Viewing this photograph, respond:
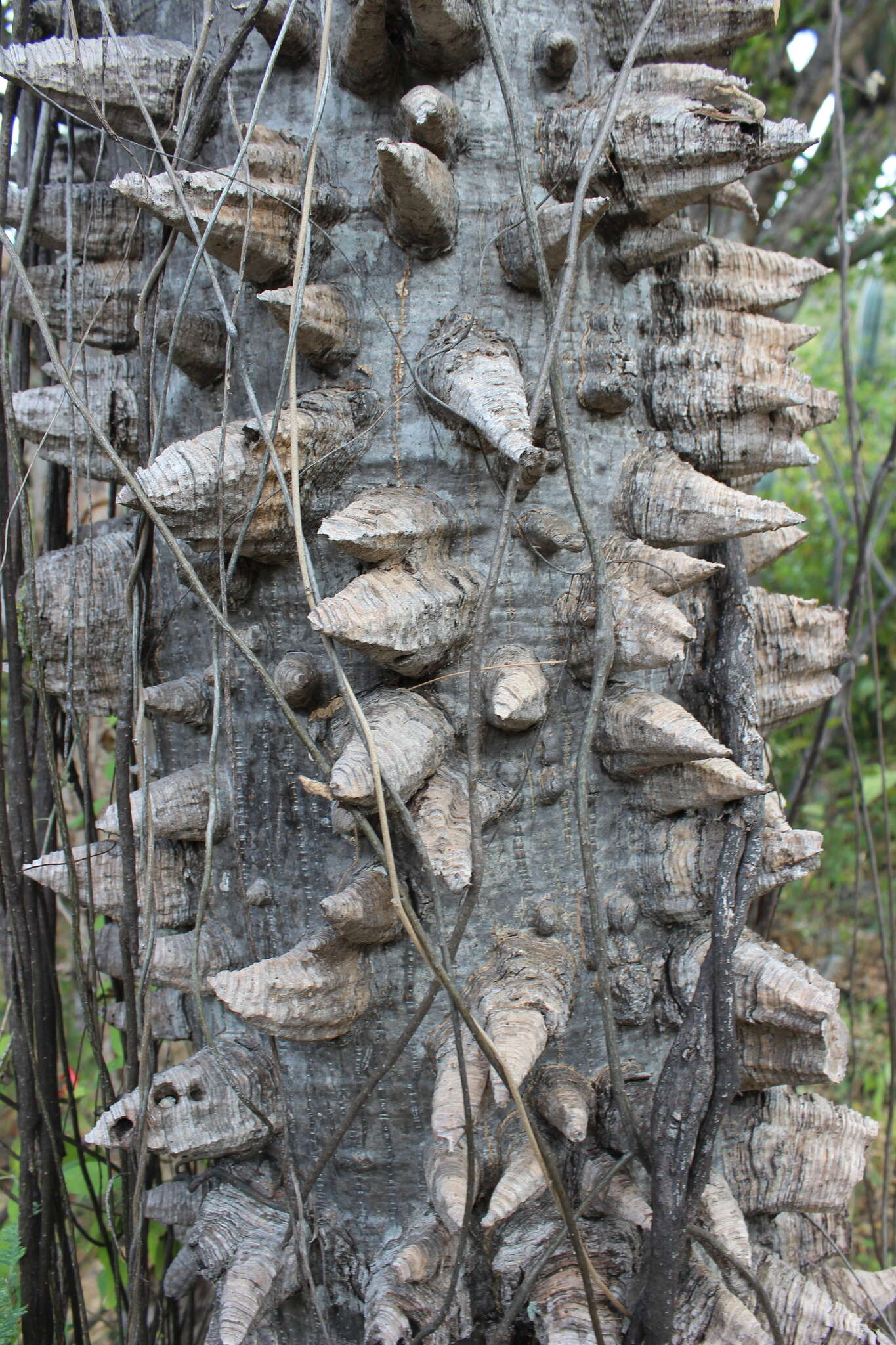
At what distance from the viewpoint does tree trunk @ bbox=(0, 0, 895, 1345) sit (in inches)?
34.8

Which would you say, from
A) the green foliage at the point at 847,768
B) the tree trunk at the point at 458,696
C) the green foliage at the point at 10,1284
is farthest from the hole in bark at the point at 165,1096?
the green foliage at the point at 847,768

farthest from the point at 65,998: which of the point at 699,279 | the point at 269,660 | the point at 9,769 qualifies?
the point at 699,279

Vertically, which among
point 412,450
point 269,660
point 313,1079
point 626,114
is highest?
point 626,114

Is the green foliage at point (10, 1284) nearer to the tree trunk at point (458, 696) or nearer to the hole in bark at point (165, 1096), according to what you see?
the tree trunk at point (458, 696)

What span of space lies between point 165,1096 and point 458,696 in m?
0.54

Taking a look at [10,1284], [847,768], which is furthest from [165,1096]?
[847,768]

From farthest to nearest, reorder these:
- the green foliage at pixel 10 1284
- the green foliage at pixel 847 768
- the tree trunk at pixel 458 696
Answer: the green foliage at pixel 847 768 < the green foliage at pixel 10 1284 < the tree trunk at pixel 458 696

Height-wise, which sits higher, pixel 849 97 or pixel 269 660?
pixel 849 97

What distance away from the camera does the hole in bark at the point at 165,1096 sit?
3.15ft

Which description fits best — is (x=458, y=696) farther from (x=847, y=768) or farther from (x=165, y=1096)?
(x=847, y=768)

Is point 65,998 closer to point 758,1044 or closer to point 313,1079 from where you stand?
point 313,1079

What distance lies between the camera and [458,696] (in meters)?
0.95

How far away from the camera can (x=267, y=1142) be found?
1009mm

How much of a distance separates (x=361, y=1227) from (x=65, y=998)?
2557 millimetres
